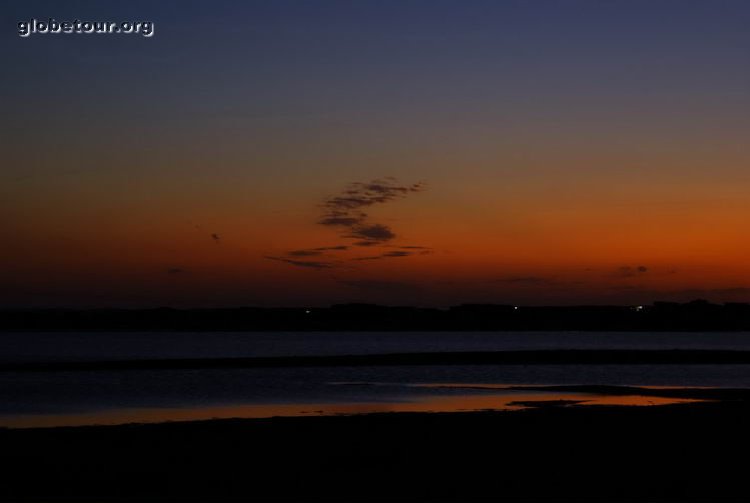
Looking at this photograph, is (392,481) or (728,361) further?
(728,361)

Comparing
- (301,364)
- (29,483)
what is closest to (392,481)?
(29,483)

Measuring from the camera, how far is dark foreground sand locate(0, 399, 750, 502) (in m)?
17.0

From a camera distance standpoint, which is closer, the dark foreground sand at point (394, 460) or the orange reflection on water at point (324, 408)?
the dark foreground sand at point (394, 460)

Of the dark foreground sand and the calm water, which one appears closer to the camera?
the dark foreground sand

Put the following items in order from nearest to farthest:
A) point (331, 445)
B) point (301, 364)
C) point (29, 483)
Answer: point (29, 483) < point (331, 445) < point (301, 364)

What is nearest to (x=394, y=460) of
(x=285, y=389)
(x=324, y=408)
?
(x=324, y=408)

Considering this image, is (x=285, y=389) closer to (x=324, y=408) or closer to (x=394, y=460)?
(x=324, y=408)

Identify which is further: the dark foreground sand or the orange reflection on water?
the orange reflection on water

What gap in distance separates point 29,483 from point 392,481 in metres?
6.63

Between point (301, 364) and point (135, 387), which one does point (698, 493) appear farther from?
point (301, 364)

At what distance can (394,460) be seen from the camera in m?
20.8

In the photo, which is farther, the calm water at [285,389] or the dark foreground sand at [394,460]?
the calm water at [285,389]

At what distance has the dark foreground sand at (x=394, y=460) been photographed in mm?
16953

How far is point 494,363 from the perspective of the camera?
8550cm
